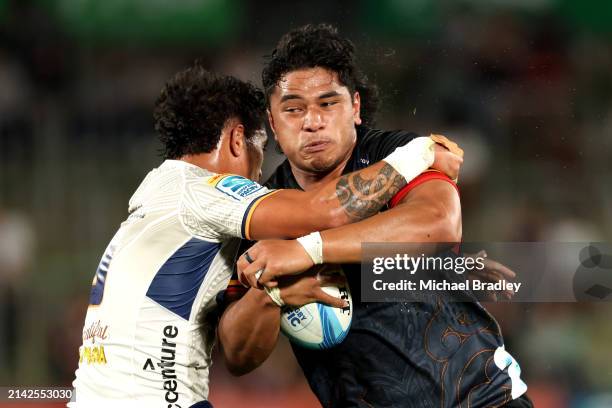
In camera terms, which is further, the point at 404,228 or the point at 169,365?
the point at 169,365

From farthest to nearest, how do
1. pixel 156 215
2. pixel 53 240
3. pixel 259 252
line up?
1. pixel 53 240
2. pixel 156 215
3. pixel 259 252

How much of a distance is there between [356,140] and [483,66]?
15.6 feet

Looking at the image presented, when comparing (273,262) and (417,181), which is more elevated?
(417,181)

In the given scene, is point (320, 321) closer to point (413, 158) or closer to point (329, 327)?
point (329, 327)

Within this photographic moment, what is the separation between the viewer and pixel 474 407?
371 centimetres

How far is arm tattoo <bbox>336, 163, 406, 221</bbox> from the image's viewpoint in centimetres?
343

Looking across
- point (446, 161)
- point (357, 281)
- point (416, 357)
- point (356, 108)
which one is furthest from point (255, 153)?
point (416, 357)

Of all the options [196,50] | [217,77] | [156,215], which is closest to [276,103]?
[217,77]

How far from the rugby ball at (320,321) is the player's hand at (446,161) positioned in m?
0.62

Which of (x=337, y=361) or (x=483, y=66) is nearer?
(x=337, y=361)

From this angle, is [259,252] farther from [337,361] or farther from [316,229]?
[337,361]

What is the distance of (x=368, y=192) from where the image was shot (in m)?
3.44

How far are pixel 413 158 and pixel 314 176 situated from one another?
2.17 feet

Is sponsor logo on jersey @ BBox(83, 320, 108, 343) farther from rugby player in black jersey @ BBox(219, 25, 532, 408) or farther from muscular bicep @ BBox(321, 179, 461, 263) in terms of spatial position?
muscular bicep @ BBox(321, 179, 461, 263)
